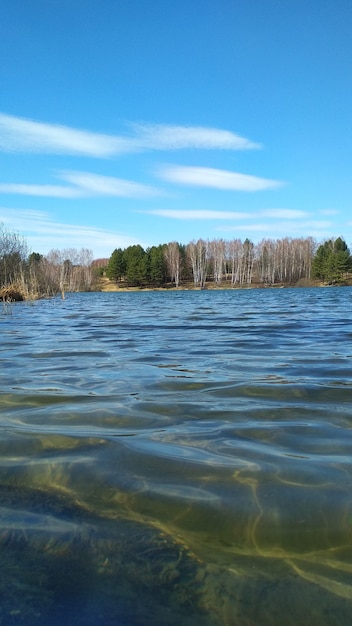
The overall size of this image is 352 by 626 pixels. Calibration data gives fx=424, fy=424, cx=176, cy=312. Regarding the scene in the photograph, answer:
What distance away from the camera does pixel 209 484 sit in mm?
2172

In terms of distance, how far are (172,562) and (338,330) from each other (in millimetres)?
8543

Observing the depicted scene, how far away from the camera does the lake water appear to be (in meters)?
1.38

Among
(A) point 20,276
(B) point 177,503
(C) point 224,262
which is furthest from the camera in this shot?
(C) point 224,262

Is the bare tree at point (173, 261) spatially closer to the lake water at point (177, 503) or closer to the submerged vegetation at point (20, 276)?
the submerged vegetation at point (20, 276)

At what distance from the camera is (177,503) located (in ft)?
6.51

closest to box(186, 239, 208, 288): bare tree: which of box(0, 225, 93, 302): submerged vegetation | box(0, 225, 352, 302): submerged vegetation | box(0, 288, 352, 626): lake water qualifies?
box(0, 225, 352, 302): submerged vegetation

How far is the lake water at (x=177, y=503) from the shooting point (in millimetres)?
1375

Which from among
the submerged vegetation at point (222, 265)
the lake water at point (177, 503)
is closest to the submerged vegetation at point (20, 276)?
the lake water at point (177, 503)

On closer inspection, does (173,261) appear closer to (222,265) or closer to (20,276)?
(222,265)

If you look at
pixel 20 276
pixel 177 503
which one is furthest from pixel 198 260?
pixel 177 503

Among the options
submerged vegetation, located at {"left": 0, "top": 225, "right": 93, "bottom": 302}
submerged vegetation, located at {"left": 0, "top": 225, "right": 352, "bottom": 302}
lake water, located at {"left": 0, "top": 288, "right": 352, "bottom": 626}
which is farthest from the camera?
submerged vegetation, located at {"left": 0, "top": 225, "right": 352, "bottom": 302}

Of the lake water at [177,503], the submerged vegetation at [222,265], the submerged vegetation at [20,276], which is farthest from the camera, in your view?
the submerged vegetation at [222,265]

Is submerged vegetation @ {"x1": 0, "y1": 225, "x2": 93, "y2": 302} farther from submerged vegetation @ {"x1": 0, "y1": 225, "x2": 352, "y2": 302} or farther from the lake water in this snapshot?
submerged vegetation @ {"x1": 0, "y1": 225, "x2": 352, "y2": 302}

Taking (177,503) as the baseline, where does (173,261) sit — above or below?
above
